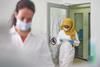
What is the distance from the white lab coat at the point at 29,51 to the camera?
3.56 ft

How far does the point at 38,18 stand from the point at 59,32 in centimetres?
20

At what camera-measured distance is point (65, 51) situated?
1.30 m

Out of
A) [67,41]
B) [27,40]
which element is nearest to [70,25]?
[67,41]

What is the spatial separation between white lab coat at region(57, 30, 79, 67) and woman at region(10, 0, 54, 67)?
0.11 meters

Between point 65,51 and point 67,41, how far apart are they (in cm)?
7

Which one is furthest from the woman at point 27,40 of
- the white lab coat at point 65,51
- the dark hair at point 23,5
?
the white lab coat at point 65,51

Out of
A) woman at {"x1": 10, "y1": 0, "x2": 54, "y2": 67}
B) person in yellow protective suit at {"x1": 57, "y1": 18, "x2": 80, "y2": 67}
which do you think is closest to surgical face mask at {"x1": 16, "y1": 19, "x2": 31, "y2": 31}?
woman at {"x1": 10, "y1": 0, "x2": 54, "y2": 67}

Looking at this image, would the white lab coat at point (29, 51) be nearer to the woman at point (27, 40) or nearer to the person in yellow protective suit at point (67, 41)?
the woman at point (27, 40)

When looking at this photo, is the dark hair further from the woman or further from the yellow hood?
the yellow hood

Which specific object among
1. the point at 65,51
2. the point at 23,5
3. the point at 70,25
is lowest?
the point at 65,51

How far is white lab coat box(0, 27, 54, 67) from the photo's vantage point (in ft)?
3.56

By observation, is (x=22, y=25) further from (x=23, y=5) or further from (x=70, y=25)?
(x=70, y=25)

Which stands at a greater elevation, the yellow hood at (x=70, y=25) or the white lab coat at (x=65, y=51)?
the yellow hood at (x=70, y=25)

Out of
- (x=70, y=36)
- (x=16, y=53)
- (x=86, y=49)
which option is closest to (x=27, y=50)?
(x=16, y=53)
